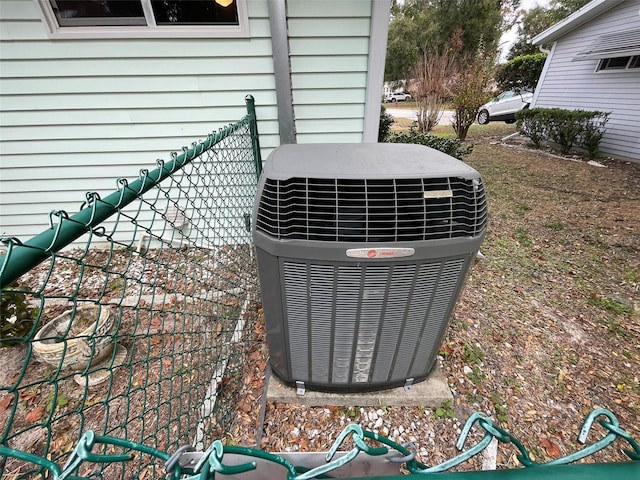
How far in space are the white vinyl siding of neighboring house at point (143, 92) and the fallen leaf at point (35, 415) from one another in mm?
2111

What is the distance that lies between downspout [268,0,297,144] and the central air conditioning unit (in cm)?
140

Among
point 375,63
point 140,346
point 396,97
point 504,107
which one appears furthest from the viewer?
point 396,97

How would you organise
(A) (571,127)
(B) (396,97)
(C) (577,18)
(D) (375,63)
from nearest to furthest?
1. (D) (375,63)
2. (A) (571,127)
3. (C) (577,18)
4. (B) (396,97)

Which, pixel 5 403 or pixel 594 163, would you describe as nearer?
pixel 5 403

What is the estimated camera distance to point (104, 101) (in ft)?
8.46

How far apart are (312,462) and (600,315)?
2.90 meters

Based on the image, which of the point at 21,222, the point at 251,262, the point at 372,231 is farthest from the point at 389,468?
the point at 21,222

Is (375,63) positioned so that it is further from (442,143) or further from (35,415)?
(35,415)

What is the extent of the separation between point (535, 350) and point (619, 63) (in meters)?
8.95

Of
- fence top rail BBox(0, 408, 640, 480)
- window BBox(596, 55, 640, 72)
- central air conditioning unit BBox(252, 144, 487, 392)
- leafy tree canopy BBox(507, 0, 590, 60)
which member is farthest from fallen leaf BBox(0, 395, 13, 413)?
leafy tree canopy BBox(507, 0, 590, 60)

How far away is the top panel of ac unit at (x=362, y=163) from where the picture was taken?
1046mm

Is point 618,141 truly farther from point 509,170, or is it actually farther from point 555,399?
point 555,399

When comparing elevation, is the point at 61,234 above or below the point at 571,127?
above

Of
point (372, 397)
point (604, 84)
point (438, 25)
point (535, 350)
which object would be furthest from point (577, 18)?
point (438, 25)
